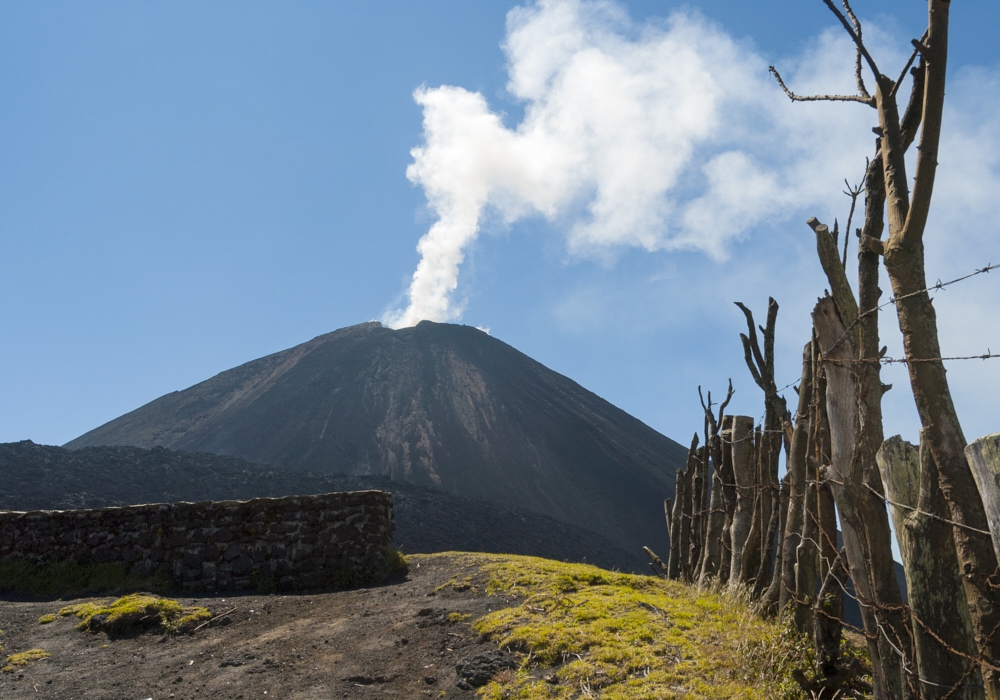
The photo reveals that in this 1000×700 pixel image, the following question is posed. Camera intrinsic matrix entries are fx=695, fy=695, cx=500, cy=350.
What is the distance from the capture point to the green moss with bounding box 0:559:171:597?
11156mm

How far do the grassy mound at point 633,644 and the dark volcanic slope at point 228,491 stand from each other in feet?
91.4

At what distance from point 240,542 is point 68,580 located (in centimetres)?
293

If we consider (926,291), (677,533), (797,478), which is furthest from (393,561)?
(926,291)

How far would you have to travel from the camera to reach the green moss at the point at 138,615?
8898 mm

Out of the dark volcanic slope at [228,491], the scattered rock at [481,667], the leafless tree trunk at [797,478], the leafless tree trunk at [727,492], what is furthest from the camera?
the dark volcanic slope at [228,491]

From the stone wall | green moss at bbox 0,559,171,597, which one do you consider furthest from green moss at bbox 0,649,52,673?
the stone wall

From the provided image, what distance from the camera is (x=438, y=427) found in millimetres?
85625

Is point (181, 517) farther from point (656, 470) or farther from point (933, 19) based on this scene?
point (656, 470)

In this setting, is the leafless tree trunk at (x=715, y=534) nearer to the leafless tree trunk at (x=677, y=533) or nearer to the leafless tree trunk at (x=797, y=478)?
the leafless tree trunk at (x=677, y=533)

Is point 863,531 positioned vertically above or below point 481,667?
above

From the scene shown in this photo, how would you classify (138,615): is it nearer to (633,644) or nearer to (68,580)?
(68,580)

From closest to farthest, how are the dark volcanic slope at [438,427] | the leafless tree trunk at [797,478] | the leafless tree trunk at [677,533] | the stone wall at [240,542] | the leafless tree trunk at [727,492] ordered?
1. the leafless tree trunk at [797,478]
2. the leafless tree trunk at [727,492]
3. the stone wall at [240,542]
4. the leafless tree trunk at [677,533]
5. the dark volcanic slope at [438,427]

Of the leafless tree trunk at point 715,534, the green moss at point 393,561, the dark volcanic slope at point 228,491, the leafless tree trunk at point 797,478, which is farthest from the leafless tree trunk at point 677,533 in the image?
the dark volcanic slope at point 228,491

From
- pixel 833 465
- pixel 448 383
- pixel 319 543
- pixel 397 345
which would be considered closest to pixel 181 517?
pixel 319 543
